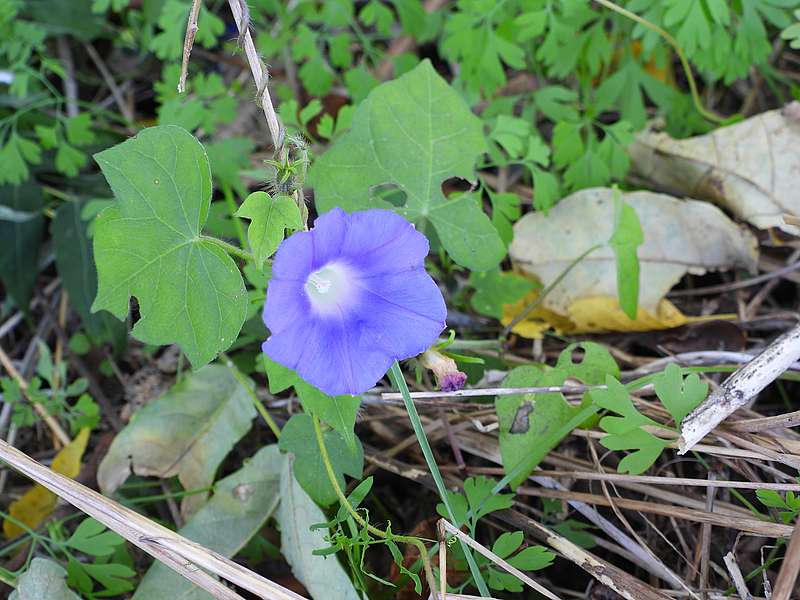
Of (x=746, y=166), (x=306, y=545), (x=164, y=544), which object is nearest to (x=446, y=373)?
(x=306, y=545)

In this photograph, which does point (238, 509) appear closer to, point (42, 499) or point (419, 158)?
point (42, 499)

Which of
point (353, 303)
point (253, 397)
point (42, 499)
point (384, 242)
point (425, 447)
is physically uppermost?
point (384, 242)

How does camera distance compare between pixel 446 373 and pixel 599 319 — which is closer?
pixel 446 373

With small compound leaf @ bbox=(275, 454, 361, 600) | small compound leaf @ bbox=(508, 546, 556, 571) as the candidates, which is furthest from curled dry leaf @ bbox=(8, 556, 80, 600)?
small compound leaf @ bbox=(508, 546, 556, 571)

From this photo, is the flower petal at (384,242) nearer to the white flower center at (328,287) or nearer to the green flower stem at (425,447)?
the white flower center at (328,287)

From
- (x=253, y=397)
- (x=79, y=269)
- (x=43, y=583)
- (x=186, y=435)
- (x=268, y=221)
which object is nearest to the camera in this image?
(x=268, y=221)

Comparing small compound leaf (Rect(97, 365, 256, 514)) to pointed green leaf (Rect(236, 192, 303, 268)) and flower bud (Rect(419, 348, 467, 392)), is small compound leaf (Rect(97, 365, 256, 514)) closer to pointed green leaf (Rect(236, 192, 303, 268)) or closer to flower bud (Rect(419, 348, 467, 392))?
flower bud (Rect(419, 348, 467, 392))

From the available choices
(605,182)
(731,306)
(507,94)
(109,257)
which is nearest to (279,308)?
(109,257)

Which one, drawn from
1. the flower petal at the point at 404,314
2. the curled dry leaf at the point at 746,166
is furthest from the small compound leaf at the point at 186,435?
the curled dry leaf at the point at 746,166
